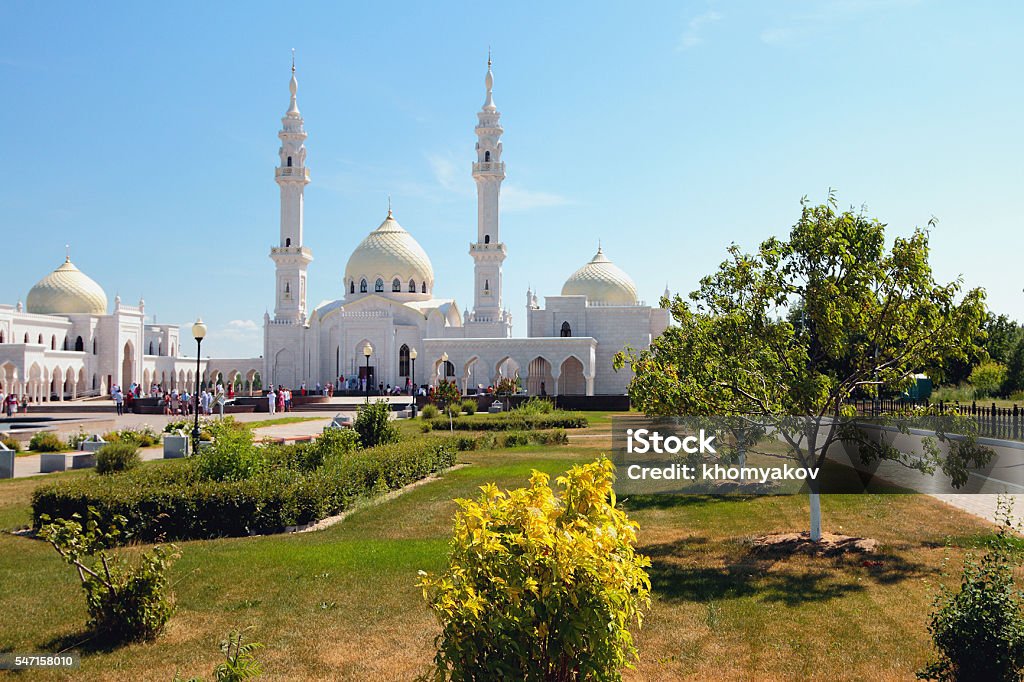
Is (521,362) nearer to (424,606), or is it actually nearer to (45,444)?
(45,444)

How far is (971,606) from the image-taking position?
194 inches

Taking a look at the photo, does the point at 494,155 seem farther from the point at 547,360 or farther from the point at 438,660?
the point at 438,660

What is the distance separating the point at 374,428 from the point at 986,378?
26.8m

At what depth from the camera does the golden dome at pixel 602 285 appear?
173 ft

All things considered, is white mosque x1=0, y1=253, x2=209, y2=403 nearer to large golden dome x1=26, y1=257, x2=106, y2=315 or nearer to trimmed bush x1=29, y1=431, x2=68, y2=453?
large golden dome x1=26, y1=257, x2=106, y2=315

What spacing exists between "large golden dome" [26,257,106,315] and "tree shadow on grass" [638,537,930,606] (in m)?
58.2

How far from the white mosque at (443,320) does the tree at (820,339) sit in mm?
36575

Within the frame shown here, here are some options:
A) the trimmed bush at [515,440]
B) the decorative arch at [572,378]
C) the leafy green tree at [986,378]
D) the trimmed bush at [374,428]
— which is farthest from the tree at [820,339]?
the decorative arch at [572,378]

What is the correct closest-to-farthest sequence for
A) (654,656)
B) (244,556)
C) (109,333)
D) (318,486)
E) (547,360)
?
(654,656), (244,556), (318,486), (547,360), (109,333)

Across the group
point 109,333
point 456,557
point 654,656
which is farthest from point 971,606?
point 109,333

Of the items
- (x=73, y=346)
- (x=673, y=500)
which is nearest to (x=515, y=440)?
(x=673, y=500)

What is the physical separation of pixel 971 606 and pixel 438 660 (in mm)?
3312

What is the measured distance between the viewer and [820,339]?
364 inches

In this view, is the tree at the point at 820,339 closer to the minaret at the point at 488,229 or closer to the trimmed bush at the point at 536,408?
the trimmed bush at the point at 536,408
